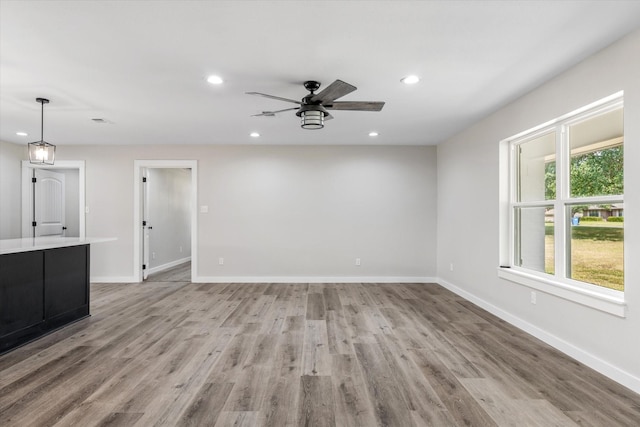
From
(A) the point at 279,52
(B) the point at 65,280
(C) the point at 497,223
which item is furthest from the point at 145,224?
(C) the point at 497,223

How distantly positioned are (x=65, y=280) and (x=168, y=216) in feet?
13.2

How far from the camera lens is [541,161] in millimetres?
3600

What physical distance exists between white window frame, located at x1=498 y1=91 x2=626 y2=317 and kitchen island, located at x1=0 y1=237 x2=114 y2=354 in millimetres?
4717

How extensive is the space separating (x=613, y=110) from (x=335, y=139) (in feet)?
11.8

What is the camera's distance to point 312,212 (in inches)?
239

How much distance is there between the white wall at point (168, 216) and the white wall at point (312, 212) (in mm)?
1092

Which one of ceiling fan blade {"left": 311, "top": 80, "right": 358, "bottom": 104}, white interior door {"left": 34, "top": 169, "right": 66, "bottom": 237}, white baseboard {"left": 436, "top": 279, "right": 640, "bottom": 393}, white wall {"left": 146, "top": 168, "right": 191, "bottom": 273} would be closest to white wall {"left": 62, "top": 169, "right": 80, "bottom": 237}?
white interior door {"left": 34, "top": 169, "right": 66, "bottom": 237}

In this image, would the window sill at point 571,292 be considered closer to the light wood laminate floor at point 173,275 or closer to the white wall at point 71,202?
the light wood laminate floor at point 173,275

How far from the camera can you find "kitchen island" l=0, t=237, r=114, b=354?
9.81 feet

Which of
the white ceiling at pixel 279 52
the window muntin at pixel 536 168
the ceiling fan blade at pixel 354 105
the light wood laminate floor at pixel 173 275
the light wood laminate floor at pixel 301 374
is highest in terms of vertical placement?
the white ceiling at pixel 279 52

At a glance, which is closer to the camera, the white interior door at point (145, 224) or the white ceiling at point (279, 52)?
the white ceiling at point (279, 52)

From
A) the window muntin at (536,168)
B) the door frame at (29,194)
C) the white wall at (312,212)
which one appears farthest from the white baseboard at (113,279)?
the window muntin at (536,168)

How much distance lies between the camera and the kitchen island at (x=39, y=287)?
9.81 feet

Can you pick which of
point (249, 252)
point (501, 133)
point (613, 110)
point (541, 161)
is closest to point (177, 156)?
point (249, 252)
